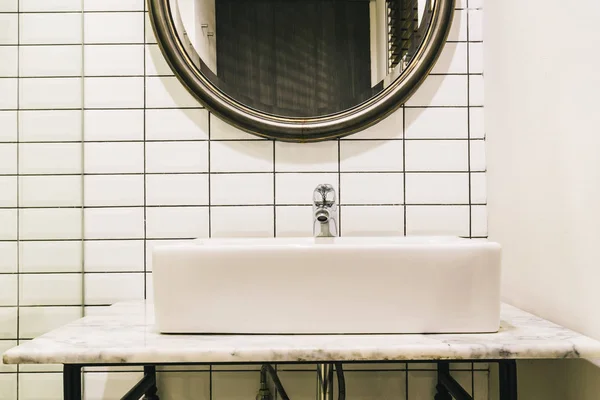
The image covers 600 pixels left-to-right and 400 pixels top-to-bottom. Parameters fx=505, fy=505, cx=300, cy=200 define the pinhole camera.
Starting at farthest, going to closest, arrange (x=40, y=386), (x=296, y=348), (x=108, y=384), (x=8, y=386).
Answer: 1. (x=108, y=384)
2. (x=40, y=386)
3. (x=8, y=386)
4. (x=296, y=348)

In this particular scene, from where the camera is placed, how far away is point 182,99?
1386mm


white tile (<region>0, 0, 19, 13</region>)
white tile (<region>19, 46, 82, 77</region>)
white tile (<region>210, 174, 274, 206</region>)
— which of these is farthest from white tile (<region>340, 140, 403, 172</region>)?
white tile (<region>0, 0, 19, 13</region>)

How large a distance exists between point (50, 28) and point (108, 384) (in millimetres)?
958

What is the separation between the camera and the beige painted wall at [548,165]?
91 centimetres

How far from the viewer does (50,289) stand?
51.0 inches

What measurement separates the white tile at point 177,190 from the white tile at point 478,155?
0.74 meters

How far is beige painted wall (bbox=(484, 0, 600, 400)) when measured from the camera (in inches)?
36.0

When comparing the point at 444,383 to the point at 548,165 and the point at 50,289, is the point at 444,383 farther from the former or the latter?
the point at 50,289

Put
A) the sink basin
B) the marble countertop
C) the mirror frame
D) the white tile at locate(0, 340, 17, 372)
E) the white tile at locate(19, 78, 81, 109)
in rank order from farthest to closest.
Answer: the mirror frame, the white tile at locate(19, 78, 81, 109), the white tile at locate(0, 340, 17, 372), the sink basin, the marble countertop

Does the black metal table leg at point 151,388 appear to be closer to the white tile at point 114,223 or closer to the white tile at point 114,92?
the white tile at point 114,223

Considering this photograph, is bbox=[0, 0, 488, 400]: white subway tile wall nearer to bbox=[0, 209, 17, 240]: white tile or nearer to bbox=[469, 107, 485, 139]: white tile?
bbox=[469, 107, 485, 139]: white tile

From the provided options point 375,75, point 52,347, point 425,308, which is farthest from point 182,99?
point 425,308

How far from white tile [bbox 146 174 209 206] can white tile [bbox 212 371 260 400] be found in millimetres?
474

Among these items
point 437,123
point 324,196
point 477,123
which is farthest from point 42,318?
point 477,123
